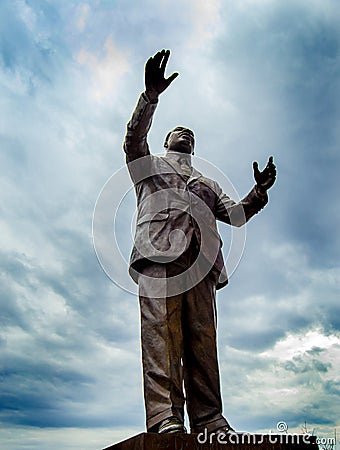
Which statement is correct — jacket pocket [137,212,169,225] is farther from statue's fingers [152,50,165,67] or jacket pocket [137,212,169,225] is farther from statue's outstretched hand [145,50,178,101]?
statue's fingers [152,50,165,67]

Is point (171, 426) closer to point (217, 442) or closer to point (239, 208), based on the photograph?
point (217, 442)

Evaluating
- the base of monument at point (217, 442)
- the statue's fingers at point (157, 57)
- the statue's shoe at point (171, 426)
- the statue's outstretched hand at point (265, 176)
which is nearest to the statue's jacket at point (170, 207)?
the statue's outstretched hand at point (265, 176)

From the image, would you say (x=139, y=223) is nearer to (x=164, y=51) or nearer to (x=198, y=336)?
(x=198, y=336)

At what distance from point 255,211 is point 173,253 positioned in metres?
1.39

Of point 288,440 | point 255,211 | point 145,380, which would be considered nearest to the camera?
point 288,440

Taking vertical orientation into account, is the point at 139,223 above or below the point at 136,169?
below

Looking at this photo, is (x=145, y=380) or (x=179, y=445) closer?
(x=179, y=445)

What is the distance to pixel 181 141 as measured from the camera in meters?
7.18

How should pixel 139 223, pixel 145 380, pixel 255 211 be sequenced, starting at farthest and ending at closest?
pixel 255 211 < pixel 139 223 < pixel 145 380

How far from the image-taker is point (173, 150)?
284 inches

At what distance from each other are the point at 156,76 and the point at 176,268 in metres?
2.08

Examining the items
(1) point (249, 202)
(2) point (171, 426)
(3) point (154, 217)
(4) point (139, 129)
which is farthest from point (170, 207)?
(2) point (171, 426)

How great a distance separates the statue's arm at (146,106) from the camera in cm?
620

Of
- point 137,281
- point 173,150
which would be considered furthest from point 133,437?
point 173,150
